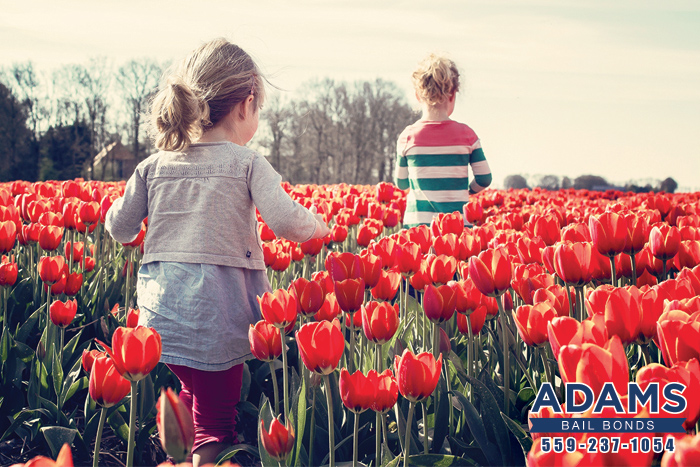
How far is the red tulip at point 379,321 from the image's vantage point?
5.79 feet

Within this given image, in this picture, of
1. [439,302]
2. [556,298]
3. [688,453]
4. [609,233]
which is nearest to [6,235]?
[439,302]

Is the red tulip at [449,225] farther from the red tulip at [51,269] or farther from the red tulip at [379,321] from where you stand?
the red tulip at [51,269]

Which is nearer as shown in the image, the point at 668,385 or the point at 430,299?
the point at 668,385

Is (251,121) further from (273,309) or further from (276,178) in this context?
(273,309)

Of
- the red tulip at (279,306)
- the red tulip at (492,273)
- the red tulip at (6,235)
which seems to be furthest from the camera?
the red tulip at (6,235)

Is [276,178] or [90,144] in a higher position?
[90,144]

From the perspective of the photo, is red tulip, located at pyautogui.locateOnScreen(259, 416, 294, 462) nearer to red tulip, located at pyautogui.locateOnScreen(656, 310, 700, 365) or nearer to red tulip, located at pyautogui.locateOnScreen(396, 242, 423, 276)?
red tulip, located at pyautogui.locateOnScreen(656, 310, 700, 365)

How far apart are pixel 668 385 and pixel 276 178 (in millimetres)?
1751

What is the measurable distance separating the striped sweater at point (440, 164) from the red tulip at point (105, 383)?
10.8 ft

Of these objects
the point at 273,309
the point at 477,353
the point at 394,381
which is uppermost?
the point at 273,309

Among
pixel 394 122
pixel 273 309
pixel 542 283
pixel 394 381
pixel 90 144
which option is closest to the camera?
pixel 394 381

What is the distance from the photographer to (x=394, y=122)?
50.9 meters

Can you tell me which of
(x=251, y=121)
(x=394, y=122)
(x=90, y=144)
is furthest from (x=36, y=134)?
(x=251, y=121)

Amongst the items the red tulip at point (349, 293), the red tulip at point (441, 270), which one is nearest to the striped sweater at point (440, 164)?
the red tulip at point (441, 270)
